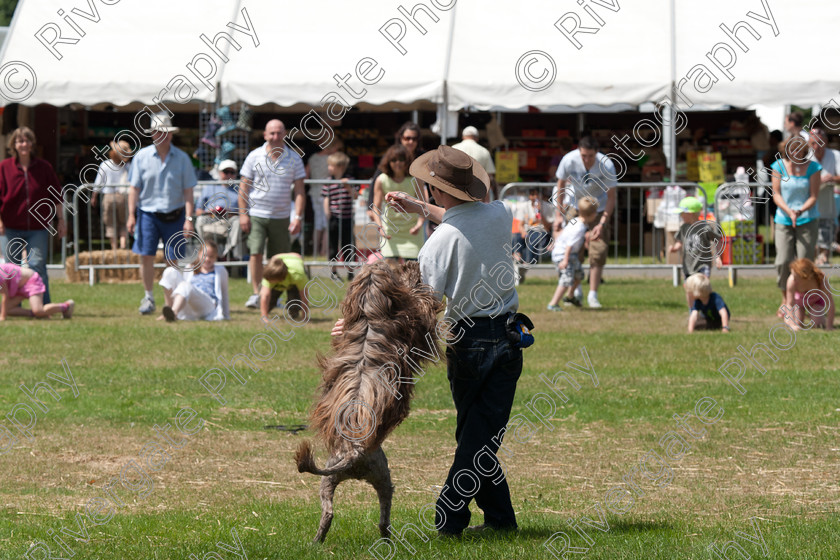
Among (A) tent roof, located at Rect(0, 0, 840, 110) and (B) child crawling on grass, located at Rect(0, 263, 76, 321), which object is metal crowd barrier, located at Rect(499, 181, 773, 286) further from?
(B) child crawling on grass, located at Rect(0, 263, 76, 321)

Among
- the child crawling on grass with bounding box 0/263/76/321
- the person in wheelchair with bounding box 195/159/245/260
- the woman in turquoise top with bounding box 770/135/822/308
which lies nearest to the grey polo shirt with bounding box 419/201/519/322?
the woman in turquoise top with bounding box 770/135/822/308

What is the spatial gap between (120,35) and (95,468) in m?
14.3

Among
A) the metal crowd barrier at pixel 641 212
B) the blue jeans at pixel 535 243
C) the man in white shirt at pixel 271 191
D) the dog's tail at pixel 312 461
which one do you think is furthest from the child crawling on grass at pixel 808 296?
the dog's tail at pixel 312 461

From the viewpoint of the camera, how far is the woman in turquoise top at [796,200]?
13266mm

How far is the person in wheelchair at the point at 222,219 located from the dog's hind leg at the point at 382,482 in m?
12.9

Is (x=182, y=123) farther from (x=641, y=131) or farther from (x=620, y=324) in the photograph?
(x=620, y=324)

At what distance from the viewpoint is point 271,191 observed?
13.7m

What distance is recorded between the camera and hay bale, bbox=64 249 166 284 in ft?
59.9

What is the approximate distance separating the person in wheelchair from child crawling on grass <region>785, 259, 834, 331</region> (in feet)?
28.8

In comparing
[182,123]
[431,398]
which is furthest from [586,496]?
[182,123]

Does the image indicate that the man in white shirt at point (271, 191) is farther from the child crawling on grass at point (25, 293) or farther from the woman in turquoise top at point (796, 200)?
the woman in turquoise top at point (796, 200)

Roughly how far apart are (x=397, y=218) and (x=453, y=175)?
6.31 metres

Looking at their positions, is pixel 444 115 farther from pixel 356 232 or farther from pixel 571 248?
pixel 571 248

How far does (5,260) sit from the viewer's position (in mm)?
13906
